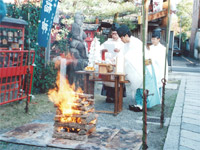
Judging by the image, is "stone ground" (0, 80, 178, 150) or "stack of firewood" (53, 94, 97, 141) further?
"stack of firewood" (53, 94, 97, 141)

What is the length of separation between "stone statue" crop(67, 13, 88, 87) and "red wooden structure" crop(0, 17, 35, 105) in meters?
2.12

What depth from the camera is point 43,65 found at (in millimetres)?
9062

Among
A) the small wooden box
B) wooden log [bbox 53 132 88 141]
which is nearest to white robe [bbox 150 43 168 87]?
the small wooden box

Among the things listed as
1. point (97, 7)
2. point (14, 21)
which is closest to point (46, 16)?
point (14, 21)

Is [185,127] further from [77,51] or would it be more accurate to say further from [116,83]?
[77,51]

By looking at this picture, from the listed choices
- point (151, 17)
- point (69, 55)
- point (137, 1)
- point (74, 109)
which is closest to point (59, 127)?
point (74, 109)

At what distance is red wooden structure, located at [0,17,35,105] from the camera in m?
6.64

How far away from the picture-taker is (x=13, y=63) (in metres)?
6.82

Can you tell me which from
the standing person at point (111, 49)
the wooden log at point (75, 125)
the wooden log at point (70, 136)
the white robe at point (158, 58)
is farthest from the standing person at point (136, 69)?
the wooden log at point (70, 136)

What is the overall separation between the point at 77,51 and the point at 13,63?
3.66 meters

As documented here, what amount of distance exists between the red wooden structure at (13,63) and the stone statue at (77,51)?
6.94ft

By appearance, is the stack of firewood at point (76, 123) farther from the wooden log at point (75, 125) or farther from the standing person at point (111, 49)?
the standing person at point (111, 49)

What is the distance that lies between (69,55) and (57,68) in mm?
1022

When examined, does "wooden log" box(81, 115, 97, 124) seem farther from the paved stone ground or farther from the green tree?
the green tree
